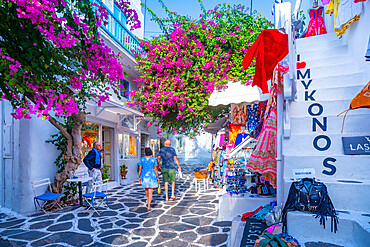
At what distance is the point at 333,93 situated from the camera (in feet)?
14.0

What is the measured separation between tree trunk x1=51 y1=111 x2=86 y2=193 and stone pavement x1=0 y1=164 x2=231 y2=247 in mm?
789

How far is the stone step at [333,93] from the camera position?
4125 mm

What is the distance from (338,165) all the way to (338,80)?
208cm

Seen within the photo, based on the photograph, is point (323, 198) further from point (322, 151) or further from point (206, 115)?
point (206, 115)

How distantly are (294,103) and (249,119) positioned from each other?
2.39 metres

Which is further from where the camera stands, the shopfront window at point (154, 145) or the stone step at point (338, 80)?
the shopfront window at point (154, 145)

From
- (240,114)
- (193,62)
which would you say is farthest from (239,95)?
(193,62)

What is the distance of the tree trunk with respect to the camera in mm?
7121

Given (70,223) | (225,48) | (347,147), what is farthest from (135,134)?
(347,147)

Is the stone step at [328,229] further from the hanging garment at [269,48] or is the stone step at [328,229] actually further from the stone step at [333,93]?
the hanging garment at [269,48]

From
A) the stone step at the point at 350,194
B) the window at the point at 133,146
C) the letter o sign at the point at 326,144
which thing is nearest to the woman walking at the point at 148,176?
the letter o sign at the point at 326,144

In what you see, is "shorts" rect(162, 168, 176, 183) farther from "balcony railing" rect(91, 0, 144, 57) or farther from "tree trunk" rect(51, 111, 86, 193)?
Result: "balcony railing" rect(91, 0, 144, 57)

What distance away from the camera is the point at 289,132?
370 centimetres

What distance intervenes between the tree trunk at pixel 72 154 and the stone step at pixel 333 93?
5993 millimetres
